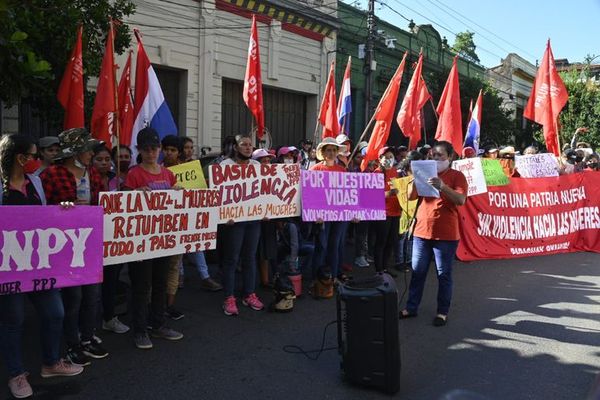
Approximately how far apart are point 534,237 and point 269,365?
6758 mm

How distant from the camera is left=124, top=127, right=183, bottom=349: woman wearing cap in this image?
4387 mm

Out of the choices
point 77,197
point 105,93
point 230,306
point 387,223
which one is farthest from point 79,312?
point 387,223

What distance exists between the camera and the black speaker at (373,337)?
3643 mm

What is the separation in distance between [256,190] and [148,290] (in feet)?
5.59

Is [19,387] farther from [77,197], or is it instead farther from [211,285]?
[211,285]

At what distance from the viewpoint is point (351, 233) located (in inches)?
382

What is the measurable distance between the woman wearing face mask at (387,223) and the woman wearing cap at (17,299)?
460 cm

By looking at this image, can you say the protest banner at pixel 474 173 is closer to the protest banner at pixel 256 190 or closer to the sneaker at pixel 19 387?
the protest banner at pixel 256 190

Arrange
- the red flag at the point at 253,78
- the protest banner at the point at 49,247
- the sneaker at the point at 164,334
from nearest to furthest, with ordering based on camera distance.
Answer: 1. the protest banner at the point at 49,247
2. the sneaker at the point at 164,334
3. the red flag at the point at 253,78

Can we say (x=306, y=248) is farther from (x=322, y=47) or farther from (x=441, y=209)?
(x=322, y=47)

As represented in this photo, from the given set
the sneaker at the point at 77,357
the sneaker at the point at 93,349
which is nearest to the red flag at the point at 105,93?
the sneaker at the point at 93,349

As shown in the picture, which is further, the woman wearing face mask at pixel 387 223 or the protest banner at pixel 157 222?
the woman wearing face mask at pixel 387 223

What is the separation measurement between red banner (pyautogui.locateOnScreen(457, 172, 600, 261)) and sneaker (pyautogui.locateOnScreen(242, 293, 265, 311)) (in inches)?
169

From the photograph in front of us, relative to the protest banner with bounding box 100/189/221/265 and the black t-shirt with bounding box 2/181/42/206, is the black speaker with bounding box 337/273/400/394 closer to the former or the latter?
the protest banner with bounding box 100/189/221/265
